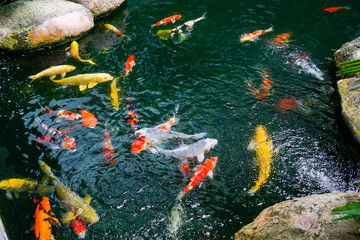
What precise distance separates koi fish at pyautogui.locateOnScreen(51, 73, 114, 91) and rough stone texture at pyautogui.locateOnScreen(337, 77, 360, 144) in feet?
17.2

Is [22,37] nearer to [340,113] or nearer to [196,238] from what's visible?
[196,238]

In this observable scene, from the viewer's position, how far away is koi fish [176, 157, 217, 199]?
13.2ft

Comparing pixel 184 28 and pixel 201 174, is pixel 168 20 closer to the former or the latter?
pixel 184 28

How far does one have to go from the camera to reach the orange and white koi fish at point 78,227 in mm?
3535

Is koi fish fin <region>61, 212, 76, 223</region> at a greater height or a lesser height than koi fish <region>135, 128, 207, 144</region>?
lesser

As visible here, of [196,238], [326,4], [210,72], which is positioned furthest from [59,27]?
[326,4]

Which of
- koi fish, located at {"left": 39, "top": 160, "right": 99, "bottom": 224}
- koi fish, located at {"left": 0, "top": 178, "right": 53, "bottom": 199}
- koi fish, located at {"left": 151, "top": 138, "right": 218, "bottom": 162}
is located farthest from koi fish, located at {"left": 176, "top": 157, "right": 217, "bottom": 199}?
koi fish, located at {"left": 0, "top": 178, "right": 53, "bottom": 199}

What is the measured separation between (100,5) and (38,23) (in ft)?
8.45

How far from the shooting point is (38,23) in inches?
313

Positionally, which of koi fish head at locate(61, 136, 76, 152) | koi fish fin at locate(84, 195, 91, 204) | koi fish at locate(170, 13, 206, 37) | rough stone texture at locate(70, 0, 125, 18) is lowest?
koi fish fin at locate(84, 195, 91, 204)

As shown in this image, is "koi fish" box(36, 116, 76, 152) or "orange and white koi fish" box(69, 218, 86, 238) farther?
"koi fish" box(36, 116, 76, 152)

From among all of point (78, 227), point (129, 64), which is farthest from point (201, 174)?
point (129, 64)

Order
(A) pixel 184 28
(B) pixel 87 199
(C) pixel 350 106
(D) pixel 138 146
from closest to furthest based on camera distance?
(B) pixel 87 199
(D) pixel 138 146
(C) pixel 350 106
(A) pixel 184 28

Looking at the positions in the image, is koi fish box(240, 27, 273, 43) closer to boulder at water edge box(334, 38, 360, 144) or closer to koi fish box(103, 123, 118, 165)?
boulder at water edge box(334, 38, 360, 144)
